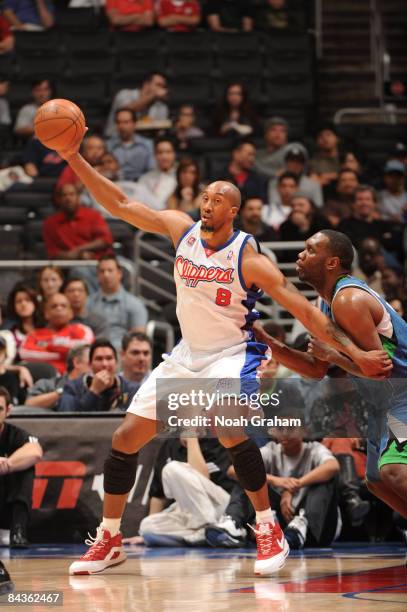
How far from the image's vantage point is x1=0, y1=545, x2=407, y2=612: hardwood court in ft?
17.0

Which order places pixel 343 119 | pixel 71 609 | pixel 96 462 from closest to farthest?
pixel 71 609 < pixel 96 462 < pixel 343 119

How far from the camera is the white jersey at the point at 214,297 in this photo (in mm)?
6309

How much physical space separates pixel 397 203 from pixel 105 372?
19.3ft

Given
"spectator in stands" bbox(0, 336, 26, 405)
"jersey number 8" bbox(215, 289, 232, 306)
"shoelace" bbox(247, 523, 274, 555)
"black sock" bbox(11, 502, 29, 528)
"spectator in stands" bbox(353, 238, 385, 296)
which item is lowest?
"black sock" bbox(11, 502, 29, 528)

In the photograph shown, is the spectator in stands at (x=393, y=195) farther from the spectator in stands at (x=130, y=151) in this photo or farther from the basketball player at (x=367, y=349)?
the basketball player at (x=367, y=349)

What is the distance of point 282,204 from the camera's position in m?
12.9

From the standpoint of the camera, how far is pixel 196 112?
15125 mm

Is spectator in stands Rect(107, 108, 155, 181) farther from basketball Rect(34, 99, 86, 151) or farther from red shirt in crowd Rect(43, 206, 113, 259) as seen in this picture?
basketball Rect(34, 99, 86, 151)

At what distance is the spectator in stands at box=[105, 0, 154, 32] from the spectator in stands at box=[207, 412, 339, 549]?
8863 millimetres

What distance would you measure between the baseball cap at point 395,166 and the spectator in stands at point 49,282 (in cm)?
457

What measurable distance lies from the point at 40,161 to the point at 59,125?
7675mm

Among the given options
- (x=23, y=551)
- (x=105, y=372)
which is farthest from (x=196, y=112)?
(x=23, y=551)

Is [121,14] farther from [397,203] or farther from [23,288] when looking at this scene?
[23,288]

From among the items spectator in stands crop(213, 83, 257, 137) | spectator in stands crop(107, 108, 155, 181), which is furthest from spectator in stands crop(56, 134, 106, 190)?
spectator in stands crop(213, 83, 257, 137)
